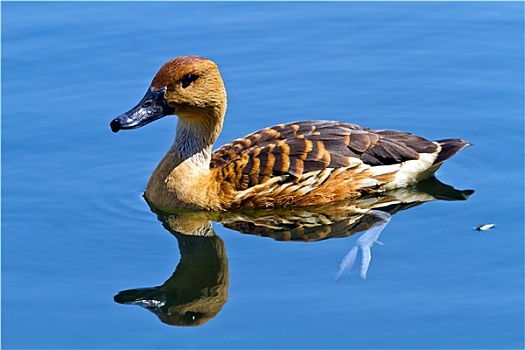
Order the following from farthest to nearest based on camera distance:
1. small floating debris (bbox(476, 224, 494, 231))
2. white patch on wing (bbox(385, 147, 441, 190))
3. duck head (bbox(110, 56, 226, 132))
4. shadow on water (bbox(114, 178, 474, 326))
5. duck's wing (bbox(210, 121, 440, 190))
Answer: white patch on wing (bbox(385, 147, 441, 190))
duck's wing (bbox(210, 121, 440, 190))
duck head (bbox(110, 56, 226, 132))
small floating debris (bbox(476, 224, 494, 231))
shadow on water (bbox(114, 178, 474, 326))

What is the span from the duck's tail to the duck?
0.03ft

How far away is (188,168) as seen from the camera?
11883 mm

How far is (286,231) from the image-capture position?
11445 millimetres

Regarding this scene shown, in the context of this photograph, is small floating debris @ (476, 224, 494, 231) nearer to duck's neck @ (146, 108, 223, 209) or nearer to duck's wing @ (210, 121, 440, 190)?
duck's wing @ (210, 121, 440, 190)

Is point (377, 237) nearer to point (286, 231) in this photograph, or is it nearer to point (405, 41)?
point (286, 231)

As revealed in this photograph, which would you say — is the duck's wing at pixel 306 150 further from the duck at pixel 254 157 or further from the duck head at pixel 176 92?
the duck head at pixel 176 92

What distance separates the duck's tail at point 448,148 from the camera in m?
12.2

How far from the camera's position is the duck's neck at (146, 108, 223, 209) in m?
11.8

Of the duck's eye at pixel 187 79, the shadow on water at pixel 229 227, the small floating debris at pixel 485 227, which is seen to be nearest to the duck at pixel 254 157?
the duck's eye at pixel 187 79

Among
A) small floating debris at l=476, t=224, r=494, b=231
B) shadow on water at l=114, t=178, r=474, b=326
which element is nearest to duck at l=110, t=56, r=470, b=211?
shadow on water at l=114, t=178, r=474, b=326

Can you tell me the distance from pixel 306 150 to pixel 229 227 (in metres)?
1.07

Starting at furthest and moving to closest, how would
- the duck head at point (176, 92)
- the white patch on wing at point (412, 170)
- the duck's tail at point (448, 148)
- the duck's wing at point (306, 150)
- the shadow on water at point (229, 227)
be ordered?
1. the duck's tail at point (448, 148)
2. the white patch on wing at point (412, 170)
3. the duck's wing at point (306, 150)
4. the duck head at point (176, 92)
5. the shadow on water at point (229, 227)

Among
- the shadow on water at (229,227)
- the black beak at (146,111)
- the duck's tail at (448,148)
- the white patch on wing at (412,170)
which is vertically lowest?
the shadow on water at (229,227)

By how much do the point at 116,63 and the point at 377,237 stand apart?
4.99m
